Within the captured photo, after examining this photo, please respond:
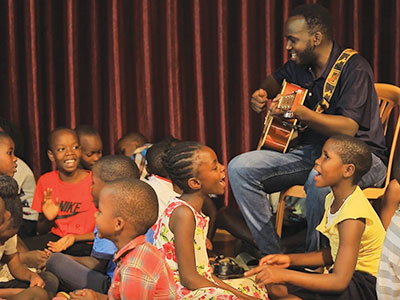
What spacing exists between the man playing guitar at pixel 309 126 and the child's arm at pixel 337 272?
23.7 inches

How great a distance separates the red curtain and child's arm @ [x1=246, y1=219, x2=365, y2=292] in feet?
7.47

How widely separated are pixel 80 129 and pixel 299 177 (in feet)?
5.43

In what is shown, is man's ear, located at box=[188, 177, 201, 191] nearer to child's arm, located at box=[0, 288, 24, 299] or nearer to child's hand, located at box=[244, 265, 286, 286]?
child's hand, located at box=[244, 265, 286, 286]

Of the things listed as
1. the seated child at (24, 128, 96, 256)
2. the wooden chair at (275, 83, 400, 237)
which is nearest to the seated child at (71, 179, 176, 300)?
the wooden chair at (275, 83, 400, 237)

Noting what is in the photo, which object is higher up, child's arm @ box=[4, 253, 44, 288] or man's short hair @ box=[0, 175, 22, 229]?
man's short hair @ box=[0, 175, 22, 229]

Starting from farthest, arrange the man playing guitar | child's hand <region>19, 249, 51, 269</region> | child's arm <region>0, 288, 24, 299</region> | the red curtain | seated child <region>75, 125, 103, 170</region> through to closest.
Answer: the red curtain, seated child <region>75, 125, 103, 170</region>, child's hand <region>19, 249, 51, 269</region>, the man playing guitar, child's arm <region>0, 288, 24, 299</region>

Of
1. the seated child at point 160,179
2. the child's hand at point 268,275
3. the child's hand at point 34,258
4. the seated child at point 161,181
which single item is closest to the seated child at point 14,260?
the child's hand at point 34,258

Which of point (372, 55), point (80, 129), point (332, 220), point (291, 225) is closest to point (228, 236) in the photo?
point (291, 225)

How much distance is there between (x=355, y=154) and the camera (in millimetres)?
3600

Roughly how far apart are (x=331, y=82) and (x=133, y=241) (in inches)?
64.6

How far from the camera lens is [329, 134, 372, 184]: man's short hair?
3596 mm

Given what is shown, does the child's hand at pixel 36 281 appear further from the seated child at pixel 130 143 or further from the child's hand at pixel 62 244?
the seated child at pixel 130 143

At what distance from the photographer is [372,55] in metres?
5.37

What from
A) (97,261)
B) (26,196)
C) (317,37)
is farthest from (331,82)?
(26,196)
